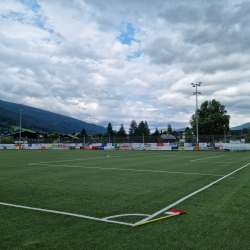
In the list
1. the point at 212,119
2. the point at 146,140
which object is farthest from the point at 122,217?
the point at 212,119

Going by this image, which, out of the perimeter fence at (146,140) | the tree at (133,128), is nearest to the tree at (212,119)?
the perimeter fence at (146,140)

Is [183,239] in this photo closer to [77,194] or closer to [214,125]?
[77,194]

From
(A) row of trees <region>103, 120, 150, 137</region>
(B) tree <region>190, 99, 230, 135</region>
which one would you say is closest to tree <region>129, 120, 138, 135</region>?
(A) row of trees <region>103, 120, 150, 137</region>

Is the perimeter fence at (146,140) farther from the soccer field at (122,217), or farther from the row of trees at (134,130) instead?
the row of trees at (134,130)

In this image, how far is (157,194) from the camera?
7.44 meters

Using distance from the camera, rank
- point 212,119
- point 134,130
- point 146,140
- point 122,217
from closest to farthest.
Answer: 1. point 122,217
2. point 146,140
3. point 212,119
4. point 134,130

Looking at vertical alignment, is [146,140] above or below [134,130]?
below

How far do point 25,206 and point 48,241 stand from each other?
98.0 inches

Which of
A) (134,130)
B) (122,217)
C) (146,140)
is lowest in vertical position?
(122,217)

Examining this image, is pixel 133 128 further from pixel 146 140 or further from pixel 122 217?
pixel 122 217

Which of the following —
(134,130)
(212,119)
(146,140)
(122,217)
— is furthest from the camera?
(134,130)

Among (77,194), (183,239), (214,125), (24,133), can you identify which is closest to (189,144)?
(214,125)

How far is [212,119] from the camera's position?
234ft

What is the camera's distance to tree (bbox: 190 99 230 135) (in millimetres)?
71250
